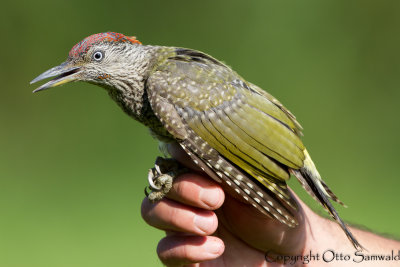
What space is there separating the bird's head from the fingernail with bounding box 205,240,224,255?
1372mm

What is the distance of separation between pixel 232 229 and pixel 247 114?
0.91m

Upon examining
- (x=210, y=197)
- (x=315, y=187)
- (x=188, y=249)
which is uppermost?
(x=315, y=187)

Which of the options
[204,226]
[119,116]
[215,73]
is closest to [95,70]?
[215,73]

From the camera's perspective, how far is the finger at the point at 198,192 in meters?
3.28

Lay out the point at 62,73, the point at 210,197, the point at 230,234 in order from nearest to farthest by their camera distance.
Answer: the point at 210,197 < the point at 62,73 < the point at 230,234

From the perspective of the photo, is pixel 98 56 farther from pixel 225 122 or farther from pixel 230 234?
pixel 230 234

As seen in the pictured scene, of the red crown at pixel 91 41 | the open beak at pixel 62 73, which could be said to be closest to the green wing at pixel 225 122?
the red crown at pixel 91 41

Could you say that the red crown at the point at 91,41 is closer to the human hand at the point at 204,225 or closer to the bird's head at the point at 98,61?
the bird's head at the point at 98,61

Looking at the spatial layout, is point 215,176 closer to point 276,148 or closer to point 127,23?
point 276,148

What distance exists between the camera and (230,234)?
3.95 metres

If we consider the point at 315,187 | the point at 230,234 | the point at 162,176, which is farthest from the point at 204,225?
the point at 315,187

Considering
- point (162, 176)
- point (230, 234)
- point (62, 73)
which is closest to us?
point (162, 176)

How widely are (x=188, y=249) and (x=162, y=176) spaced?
20.7 inches

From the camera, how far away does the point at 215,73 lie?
3.72m
